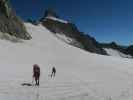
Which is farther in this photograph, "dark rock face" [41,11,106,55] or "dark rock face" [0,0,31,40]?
"dark rock face" [41,11,106,55]

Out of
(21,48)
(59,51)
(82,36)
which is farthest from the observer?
(82,36)

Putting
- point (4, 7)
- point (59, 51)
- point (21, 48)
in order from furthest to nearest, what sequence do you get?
point (4, 7), point (59, 51), point (21, 48)

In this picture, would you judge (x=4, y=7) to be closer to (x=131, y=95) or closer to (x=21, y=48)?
(x=21, y=48)

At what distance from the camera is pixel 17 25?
195 feet

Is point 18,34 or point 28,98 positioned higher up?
point 18,34

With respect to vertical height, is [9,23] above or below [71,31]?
below

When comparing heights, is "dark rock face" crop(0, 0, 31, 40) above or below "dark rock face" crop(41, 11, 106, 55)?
below

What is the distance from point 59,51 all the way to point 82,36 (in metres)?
114

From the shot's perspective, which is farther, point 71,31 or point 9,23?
point 71,31

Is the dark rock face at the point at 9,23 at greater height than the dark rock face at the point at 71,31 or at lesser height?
lesser

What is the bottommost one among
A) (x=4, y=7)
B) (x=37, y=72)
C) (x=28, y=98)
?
(x=28, y=98)

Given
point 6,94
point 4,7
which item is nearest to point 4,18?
point 4,7

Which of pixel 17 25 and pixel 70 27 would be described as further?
pixel 70 27

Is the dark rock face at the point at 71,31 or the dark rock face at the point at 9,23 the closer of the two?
the dark rock face at the point at 9,23
